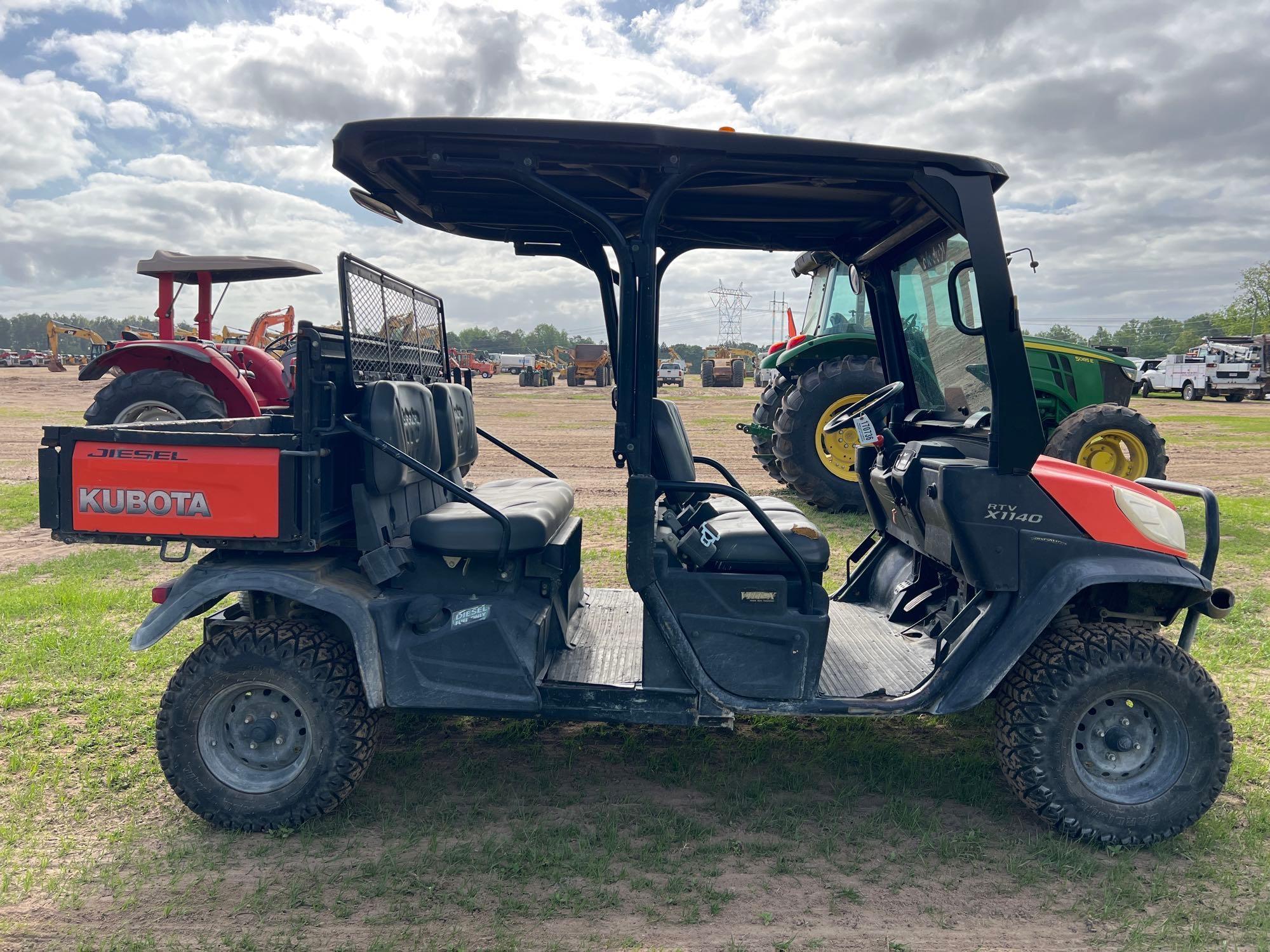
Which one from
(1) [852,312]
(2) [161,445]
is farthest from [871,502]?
(1) [852,312]

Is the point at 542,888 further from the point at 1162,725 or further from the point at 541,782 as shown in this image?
the point at 1162,725

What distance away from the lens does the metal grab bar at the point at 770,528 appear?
3164 millimetres

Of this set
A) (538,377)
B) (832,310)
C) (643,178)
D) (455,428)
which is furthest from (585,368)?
(643,178)

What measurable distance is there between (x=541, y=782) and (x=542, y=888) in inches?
27.5

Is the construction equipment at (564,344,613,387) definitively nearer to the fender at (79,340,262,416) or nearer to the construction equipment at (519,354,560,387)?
the construction equipment at (519,354,560,387)

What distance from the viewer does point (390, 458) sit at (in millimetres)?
3320

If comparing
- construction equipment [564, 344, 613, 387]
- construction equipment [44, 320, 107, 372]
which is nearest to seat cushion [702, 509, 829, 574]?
construction equipment [44, 320, 107, 372]

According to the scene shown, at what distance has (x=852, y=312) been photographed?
29.9 ft

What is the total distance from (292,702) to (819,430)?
632 centimetres

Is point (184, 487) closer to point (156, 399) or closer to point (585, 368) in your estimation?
point (156, 399)

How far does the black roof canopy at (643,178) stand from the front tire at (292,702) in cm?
165

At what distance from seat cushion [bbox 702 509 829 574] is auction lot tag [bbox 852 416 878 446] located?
0.76 m

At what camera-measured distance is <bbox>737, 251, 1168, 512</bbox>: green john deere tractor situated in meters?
7.95

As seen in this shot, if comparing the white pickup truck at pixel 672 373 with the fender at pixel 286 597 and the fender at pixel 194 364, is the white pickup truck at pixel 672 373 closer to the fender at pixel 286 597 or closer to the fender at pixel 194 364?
the fender at pixel 194 364
